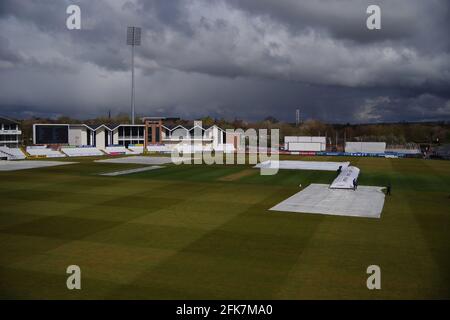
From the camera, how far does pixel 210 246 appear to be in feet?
68.2

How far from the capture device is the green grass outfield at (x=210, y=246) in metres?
15.3

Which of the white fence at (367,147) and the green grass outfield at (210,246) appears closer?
the green grass outfield at (210,246)

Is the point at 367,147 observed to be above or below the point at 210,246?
above

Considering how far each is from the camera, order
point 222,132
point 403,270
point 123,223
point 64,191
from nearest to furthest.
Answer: point 403,270 < point 123,223 < point 64,191 < point 222,132

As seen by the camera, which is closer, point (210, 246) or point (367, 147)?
point (210, 246)

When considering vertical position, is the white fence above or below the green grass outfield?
above

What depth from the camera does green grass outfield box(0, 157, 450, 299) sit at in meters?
15.3

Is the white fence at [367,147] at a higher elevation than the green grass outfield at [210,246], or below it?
higher

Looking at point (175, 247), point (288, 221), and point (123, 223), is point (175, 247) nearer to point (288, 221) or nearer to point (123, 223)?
point (123, 223)

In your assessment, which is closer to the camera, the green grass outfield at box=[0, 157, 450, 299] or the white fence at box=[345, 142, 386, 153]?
the green grass outfield at box=[0, 157, 450, 299]

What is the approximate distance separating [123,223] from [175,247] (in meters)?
6.51

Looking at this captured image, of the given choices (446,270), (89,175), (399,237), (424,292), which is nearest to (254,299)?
(424,292)

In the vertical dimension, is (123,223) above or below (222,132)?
below

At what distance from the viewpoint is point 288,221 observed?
2653 centimetres
